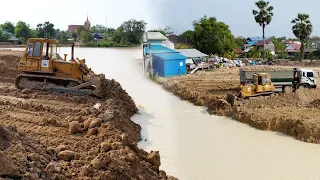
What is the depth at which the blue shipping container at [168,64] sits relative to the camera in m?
25.2

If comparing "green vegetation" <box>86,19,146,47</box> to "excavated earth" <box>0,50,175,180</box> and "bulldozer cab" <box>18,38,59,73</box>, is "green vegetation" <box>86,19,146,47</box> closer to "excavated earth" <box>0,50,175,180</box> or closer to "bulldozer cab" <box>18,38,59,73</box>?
"bulldozer cab" <box>18,38,59,73</box>

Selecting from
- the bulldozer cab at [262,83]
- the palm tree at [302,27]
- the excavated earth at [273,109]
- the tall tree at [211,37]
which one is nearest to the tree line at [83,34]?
the tall tree at [211,37]

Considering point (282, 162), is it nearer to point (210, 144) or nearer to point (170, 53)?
point (210, 144)

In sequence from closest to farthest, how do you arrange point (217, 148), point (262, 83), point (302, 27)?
point (217, 148), point (262, 83), point (302, 27)

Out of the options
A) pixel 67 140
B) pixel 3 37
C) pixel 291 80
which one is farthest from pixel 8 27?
pixel 67 140

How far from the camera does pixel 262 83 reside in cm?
1527

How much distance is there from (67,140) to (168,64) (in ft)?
58.9

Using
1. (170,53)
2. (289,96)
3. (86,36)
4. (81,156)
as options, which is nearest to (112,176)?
(81,156)

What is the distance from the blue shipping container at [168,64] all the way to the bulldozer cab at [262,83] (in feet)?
34.1

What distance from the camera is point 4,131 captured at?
646cm

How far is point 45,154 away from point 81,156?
58cm

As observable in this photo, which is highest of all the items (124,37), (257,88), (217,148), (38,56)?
(124,37)

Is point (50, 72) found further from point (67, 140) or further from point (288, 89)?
point (288, 89)

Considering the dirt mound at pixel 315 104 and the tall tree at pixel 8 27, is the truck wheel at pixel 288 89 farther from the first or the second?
the tall tree at pixel 8 27
